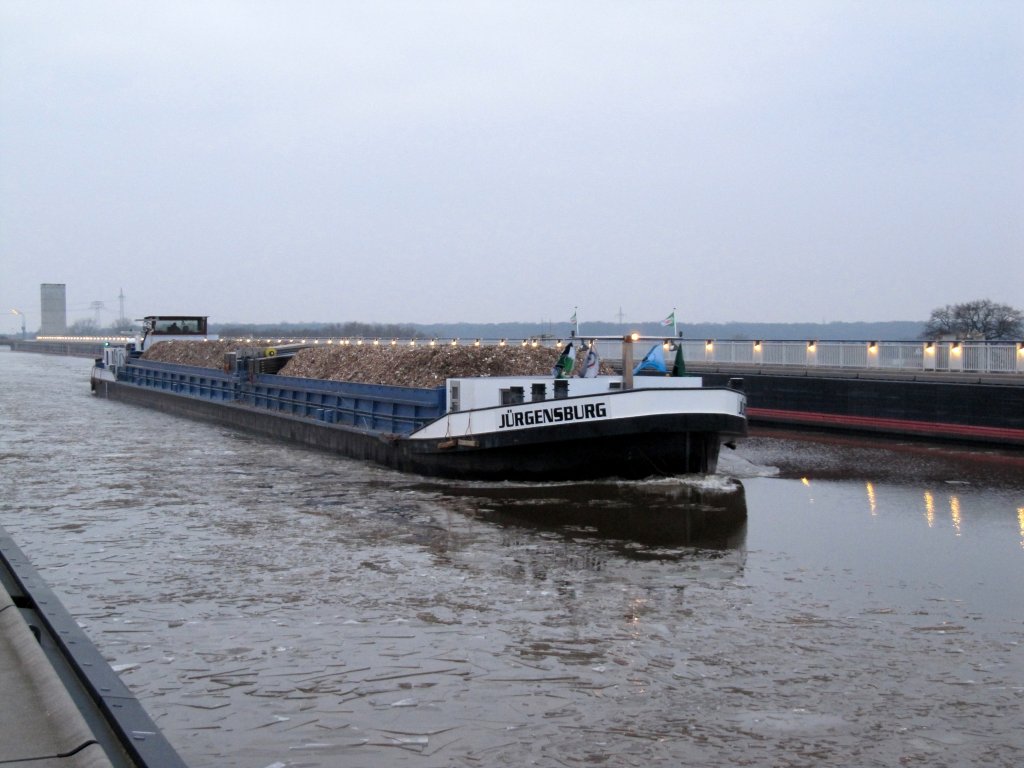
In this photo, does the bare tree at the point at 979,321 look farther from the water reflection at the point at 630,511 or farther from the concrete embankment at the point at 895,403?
the water reflection at the point at 630,511

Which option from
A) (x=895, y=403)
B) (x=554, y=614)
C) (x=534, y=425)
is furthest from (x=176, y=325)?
(x=554, y=614)

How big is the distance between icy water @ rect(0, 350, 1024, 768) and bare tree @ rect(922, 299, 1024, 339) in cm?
2645

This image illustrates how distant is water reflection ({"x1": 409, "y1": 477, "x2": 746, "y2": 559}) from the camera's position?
12117 mm

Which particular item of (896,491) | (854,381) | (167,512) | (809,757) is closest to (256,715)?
(809,757)

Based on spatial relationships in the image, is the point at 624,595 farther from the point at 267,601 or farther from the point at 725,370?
the point at 725,370

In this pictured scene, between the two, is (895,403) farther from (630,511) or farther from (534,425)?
(630,511)

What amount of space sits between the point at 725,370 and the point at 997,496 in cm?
1713

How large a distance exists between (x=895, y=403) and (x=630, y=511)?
41.0 feet

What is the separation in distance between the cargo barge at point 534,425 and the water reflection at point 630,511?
0.38m

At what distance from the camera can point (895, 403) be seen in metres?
23.7

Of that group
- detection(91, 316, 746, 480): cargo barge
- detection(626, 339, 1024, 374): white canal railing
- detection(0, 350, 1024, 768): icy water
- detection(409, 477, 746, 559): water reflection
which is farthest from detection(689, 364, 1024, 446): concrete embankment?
detection(409, 477, 746, 559): water reflection

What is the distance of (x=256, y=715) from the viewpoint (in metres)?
6.48

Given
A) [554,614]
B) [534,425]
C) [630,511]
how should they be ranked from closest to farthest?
[554,614]
[630,511]
[534,425]

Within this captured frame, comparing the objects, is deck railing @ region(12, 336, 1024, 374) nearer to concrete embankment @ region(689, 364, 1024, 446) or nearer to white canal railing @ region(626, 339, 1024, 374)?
white canal railing @ region(626, 339, 1024, 374)
